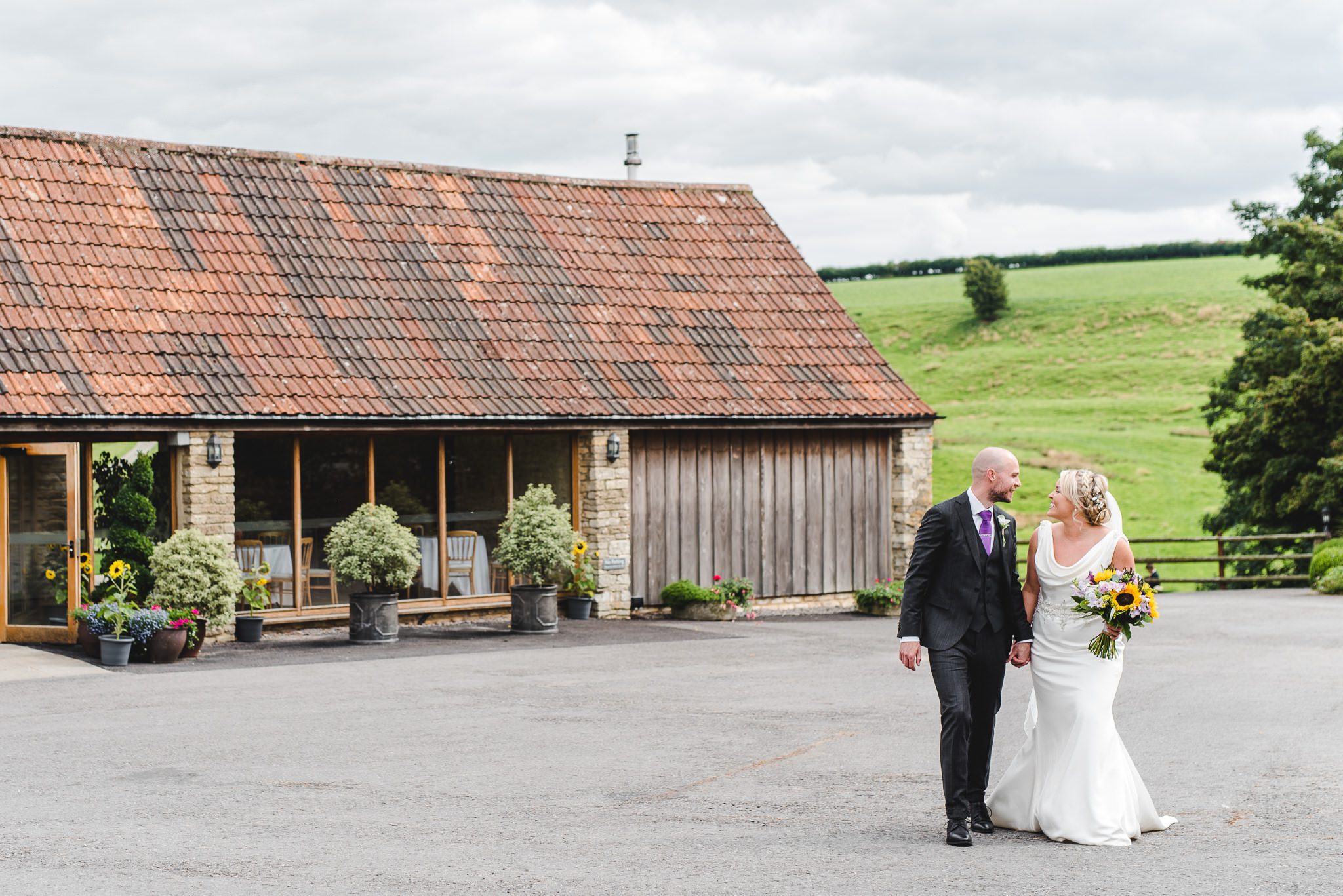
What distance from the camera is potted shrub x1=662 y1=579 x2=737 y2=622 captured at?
63.8ft

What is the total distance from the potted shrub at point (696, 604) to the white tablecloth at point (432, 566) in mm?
2316

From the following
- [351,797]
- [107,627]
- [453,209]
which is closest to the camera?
[351,797]

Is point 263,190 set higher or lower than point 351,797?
higher

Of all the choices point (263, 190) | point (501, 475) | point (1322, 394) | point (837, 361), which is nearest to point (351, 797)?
point (501, 475)

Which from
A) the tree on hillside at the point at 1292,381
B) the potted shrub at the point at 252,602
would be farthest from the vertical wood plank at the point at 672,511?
the tree on hillside at the point at 1292,381

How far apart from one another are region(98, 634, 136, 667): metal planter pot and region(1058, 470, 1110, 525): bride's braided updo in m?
9.74

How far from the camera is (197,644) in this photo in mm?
15008

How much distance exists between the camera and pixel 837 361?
851 inches

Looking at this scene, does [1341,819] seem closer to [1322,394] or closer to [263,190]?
[263,190]

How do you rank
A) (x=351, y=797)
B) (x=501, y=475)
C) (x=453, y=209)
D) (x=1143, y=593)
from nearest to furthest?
(x=1143, y=593), (x=351, y=797), (x=501, y=475), (x=453, y=209)

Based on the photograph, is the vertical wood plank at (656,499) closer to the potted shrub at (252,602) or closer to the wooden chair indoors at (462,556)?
the wooden chair indoors at (462,556)

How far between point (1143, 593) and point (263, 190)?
1474 cm

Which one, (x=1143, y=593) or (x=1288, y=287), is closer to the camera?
(x=1143, y=593)

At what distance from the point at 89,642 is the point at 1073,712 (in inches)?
414
